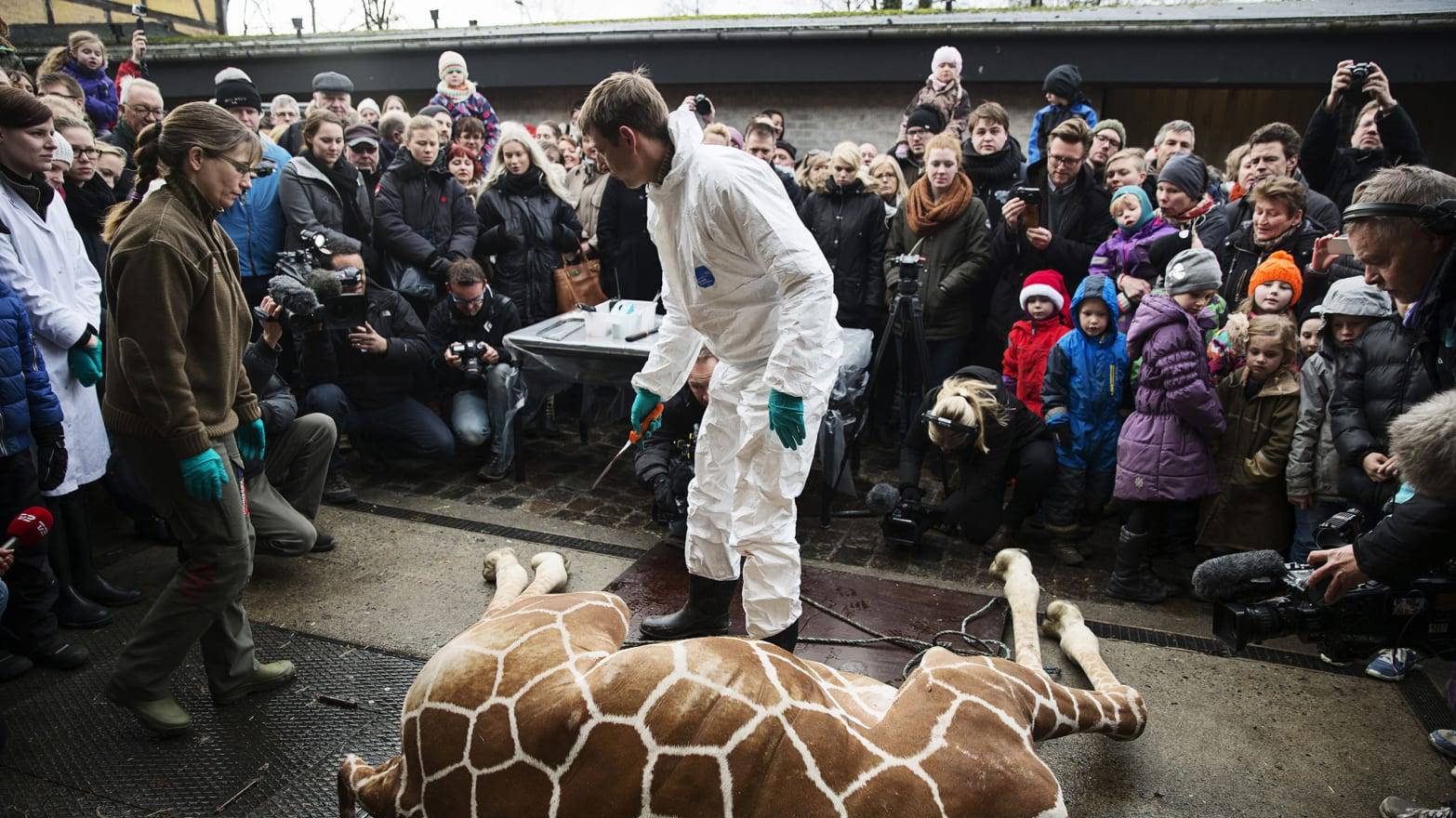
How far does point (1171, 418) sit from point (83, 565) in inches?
197

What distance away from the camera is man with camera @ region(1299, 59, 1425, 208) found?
509 centimetres

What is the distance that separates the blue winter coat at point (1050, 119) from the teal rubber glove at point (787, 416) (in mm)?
4434

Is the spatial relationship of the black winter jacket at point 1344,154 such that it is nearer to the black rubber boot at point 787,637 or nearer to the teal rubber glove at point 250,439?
the black rubber boot at point 787,637

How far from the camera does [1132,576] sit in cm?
430

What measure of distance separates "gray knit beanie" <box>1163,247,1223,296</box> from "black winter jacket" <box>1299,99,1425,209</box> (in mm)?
1736

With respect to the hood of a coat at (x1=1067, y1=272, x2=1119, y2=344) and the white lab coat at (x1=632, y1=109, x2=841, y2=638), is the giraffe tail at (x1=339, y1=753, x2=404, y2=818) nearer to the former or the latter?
the white lab coat at (x1=632, y1=109, x2=841, y2=638)

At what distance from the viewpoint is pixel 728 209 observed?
3.16 m

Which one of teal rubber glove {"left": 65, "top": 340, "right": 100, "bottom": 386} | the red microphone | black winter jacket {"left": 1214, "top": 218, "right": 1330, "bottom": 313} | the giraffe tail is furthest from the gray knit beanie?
teal rubber glove {"left": 65, "top": 340, "right": 100, "bottom": 386}

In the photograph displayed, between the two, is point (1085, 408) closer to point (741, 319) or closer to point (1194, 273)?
point (1194, 273)

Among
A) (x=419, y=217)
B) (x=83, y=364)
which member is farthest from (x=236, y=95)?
(x=83, y=364)

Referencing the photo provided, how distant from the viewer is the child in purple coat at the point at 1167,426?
4234 millimetres

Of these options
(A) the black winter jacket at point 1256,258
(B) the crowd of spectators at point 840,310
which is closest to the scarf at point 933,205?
(B) the crowd of spectators at point 840,310

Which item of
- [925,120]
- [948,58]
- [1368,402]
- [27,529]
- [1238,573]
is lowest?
[27,529]

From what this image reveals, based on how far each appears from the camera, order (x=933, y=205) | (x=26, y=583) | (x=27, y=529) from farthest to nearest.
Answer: (x=933, y=205) → (x=26, y=583) → (x=27, y=529)
